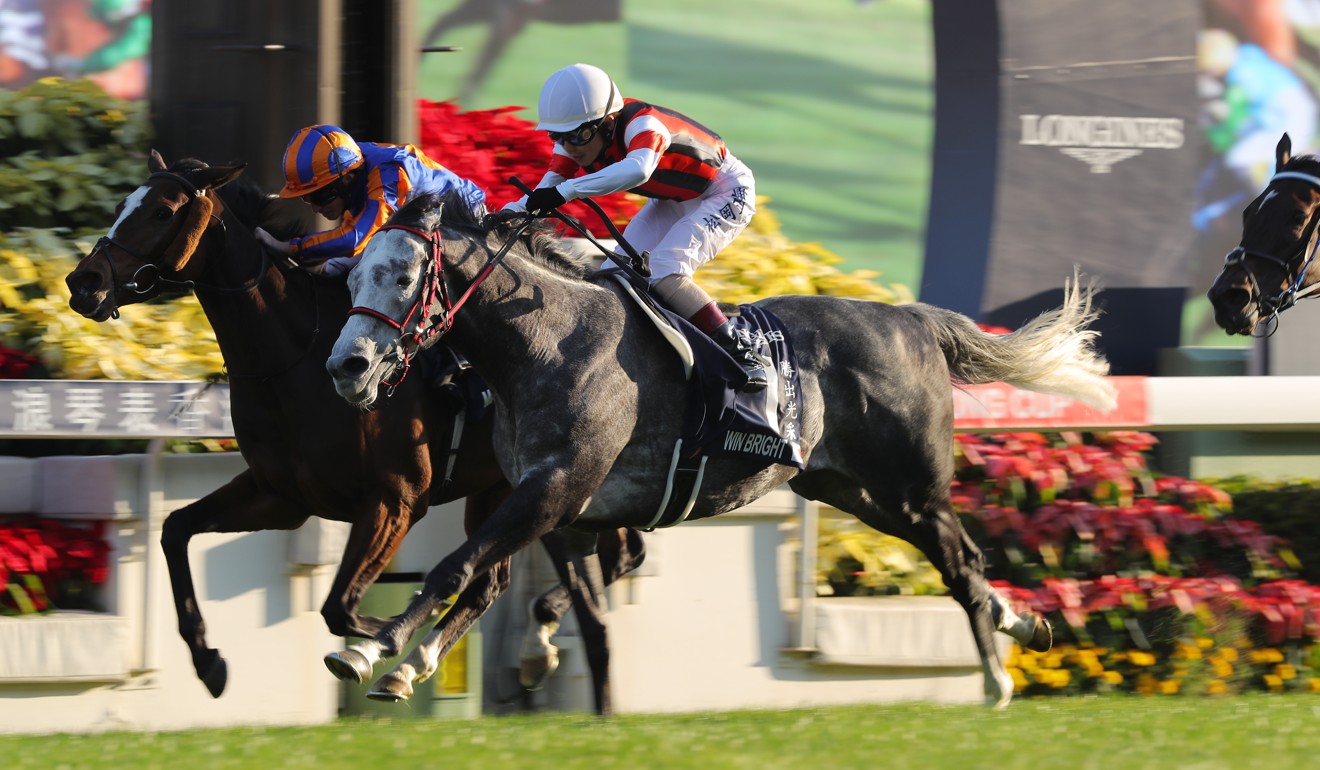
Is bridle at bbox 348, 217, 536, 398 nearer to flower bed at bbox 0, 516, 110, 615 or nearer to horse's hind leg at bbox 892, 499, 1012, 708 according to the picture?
flower bed at bbox 0, 516, 110, 615

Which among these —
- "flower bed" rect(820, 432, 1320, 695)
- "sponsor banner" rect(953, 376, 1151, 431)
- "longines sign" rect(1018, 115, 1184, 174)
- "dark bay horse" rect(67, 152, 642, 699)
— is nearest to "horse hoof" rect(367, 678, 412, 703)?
"dark bay horse" rect(67, 152, 642, 699)

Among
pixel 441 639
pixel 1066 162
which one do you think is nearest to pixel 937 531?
pixel 441 639

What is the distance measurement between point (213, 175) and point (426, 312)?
3.89 feet

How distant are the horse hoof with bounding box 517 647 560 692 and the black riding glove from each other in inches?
70.5

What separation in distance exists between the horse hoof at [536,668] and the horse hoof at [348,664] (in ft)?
5.10

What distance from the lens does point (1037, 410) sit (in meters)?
7.17

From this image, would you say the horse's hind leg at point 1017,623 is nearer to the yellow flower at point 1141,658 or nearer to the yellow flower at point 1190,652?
the yellow flower at point 1141,658

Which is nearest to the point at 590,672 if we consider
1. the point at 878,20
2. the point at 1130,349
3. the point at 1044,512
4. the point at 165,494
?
the point at 165,494

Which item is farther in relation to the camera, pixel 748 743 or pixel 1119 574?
pixel 1119 574

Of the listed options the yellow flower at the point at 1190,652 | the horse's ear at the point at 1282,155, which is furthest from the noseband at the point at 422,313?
the yellow flower at the point at 1190,652

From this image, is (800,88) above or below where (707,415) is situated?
above

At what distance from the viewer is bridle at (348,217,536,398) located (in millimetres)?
5145

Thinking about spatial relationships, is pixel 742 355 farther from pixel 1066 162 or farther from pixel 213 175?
pixel 1066 162

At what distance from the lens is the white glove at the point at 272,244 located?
6027mm
